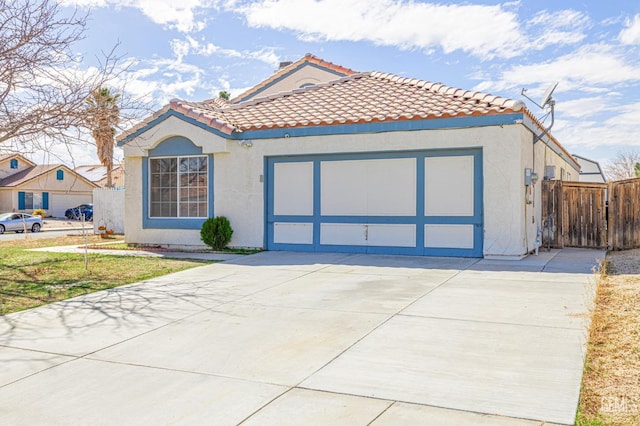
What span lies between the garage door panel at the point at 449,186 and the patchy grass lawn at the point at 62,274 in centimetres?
541

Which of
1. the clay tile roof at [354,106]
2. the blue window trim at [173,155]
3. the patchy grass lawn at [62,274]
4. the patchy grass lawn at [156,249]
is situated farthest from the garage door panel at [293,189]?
the patchy grass lawn at [62,274]

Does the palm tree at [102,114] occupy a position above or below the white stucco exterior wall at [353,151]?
above

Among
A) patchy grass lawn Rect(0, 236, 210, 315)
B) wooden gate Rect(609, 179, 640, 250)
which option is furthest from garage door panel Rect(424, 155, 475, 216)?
patchy grass lawn Rect(0, 236, 210, 315)

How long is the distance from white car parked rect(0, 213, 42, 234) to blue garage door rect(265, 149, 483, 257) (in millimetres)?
23435

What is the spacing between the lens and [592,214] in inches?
587

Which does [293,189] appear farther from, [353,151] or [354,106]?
[354,106]

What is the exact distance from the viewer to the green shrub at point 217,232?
1414cm

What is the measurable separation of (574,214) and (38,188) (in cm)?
4366

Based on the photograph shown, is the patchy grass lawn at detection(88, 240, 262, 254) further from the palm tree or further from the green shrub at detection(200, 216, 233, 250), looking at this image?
the palm tree

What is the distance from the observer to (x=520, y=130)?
11742 millimetres

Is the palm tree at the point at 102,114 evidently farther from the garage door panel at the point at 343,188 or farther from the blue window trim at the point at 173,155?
the garage door panel at the point at 343,188

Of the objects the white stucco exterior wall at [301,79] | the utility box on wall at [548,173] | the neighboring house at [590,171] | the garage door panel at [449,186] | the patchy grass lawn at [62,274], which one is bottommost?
the patchy grass lawn at [62,274]

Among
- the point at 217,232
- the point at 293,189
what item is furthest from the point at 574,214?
the point at 217,232

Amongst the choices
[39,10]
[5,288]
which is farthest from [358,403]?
[39,10]
